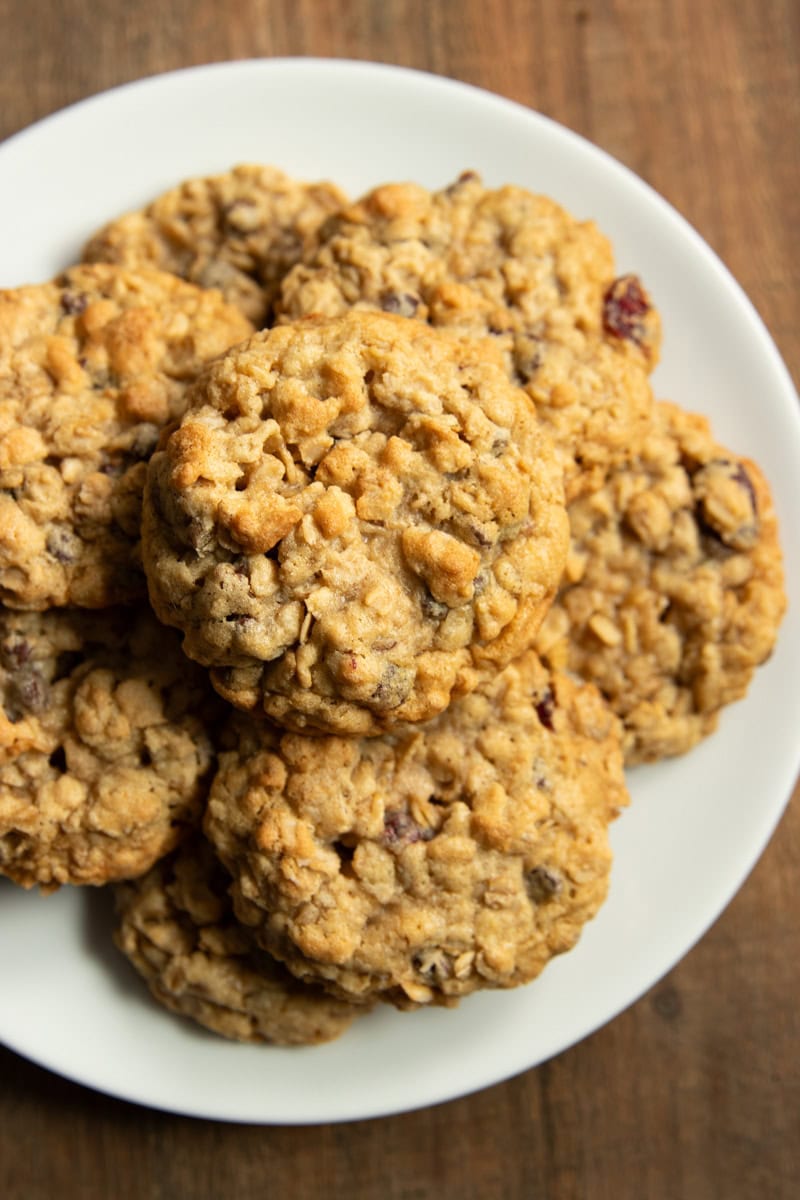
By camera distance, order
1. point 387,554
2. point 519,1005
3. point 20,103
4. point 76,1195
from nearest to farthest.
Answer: point 387,554, point 519,1005, point 76,1195, point 20,103

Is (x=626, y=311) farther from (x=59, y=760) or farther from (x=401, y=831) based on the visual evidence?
(x=59, y=760)

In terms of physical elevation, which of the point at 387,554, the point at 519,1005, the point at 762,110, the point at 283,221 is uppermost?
the point at 762,110

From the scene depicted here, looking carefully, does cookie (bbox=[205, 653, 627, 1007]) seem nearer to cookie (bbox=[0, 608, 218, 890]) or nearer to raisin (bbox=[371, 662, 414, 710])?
cookie (bbox=[0, 608, 218, 890])

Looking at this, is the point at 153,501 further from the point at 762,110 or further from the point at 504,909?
the point at 762,110

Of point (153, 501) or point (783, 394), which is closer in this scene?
point (153, 501)

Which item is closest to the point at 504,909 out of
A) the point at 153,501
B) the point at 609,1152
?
the point at 153,501

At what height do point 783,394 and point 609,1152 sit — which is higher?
point 783,394

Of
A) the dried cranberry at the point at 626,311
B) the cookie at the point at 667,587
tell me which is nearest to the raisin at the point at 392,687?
the cookie at the point at 667,587

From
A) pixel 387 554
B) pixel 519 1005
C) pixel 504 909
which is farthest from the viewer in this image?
pixel 519 1005
